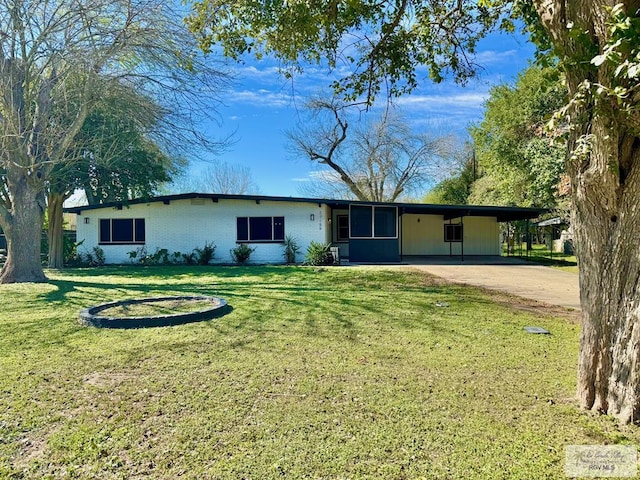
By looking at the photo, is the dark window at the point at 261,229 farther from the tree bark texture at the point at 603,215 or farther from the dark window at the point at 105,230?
the tree bark texture at the point at 603,215

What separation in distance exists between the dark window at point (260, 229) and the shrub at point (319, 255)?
173 centimetres

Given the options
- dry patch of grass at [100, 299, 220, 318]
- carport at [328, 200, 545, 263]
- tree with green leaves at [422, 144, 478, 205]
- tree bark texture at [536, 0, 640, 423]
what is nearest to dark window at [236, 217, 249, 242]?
carport at [328, 200, 545, 263]

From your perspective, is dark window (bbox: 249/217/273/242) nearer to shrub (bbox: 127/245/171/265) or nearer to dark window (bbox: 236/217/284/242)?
dark window (bbox: 236/217/284/242)

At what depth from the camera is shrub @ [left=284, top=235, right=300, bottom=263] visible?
15.8 m

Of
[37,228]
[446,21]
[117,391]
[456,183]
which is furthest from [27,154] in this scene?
[456,183]

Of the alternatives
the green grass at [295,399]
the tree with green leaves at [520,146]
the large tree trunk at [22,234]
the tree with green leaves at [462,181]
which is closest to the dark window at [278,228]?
the large tree trunk at [22,234]

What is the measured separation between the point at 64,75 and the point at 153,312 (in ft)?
24.3

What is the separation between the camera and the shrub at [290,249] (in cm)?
1577

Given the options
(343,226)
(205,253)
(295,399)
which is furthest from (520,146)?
(295,399)

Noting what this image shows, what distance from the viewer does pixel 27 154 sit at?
10.0 metres

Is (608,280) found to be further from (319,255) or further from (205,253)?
(205,253)

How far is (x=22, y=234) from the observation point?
10.4 meters

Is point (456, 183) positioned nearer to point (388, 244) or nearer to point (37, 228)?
point (388, 244)

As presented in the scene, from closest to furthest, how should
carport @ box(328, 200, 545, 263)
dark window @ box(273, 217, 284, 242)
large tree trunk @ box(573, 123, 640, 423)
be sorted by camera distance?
large tree trunk @ box(573, 123, 640, 423), dark window @ box(273, 217, 284, 242), carport @ box(328, 200, 545, 263)
